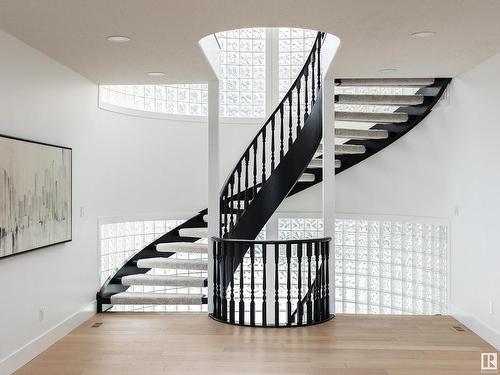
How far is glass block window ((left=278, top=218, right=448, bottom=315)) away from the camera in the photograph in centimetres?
609

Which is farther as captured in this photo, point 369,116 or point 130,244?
point 130,244

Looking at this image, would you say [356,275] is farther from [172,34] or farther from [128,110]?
[172,34]

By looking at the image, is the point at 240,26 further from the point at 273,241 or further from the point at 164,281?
the point at 164,281

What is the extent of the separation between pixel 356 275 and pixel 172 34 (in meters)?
4.52

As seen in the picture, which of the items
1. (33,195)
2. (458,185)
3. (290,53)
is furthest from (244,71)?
(33,195)

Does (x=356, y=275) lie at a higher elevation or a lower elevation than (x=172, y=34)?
lower

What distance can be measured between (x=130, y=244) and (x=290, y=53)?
147 inches

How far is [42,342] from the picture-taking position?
14.3 ft

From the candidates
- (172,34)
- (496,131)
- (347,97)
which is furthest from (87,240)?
(496,131)

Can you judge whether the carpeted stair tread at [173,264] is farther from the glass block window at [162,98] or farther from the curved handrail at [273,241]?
the glass block window at [162,98]

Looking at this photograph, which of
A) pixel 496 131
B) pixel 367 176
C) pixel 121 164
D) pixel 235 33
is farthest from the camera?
pixel 235 33

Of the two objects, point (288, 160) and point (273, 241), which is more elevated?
point (288, 160)

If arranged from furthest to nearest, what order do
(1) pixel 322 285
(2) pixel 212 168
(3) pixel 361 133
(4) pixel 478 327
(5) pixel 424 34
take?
(3) pixel 361 133 < (2) pixel 212 168 < (1) pixel 322 285 < (4) pixel 478 327 < (5) pixel 424 34

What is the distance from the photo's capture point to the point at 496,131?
4.54m
